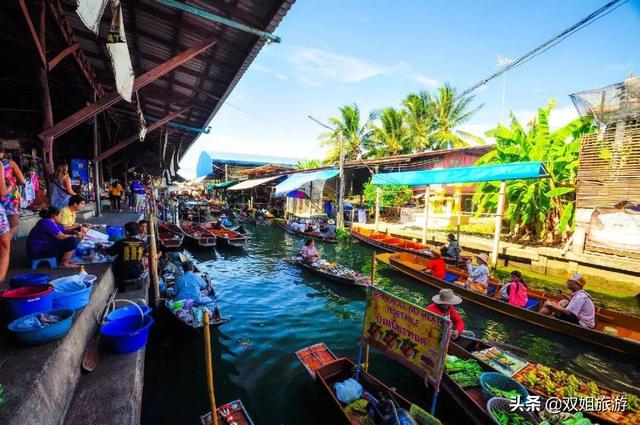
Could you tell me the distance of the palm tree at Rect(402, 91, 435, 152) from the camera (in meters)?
29.6

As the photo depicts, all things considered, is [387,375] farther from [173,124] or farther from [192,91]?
[173,124]

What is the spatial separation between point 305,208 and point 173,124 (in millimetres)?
18736

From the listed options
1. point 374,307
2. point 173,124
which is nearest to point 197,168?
point 173,124

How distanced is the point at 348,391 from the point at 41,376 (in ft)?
12.6

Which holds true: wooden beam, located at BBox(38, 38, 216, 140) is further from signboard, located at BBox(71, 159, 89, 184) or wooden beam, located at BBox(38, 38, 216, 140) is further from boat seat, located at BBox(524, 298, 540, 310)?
boat seat, located at BBox(524, 298, 540, 310)

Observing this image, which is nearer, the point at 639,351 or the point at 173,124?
the point at 639,351

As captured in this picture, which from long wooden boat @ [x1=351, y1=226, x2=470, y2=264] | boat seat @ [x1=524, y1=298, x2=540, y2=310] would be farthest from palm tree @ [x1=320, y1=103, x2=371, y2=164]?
boat seat @ [x1=524, y1=298, x2=540, y2=310]

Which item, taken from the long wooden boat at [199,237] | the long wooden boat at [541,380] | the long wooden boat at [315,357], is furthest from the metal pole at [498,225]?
the long wooden boat at [199,237]

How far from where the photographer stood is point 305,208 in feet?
101

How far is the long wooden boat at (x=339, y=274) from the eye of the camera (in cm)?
1136

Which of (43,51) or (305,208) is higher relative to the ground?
(43,51)

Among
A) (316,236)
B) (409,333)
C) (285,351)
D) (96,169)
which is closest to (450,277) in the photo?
(285,351)

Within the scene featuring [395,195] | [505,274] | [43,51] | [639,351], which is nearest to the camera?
[43,51]

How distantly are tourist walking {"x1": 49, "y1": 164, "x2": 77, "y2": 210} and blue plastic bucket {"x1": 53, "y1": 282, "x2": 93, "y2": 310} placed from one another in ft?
15.4
